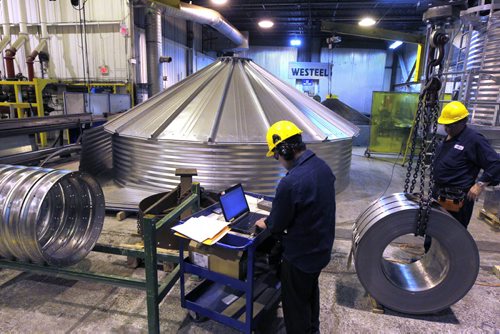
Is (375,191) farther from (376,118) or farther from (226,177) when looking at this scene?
(376,118)

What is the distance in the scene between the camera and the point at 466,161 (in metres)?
2.93

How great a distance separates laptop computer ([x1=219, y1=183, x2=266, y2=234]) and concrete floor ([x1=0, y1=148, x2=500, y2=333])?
2.58 ft

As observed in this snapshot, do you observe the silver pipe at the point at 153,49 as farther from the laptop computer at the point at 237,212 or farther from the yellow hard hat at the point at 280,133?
the yellow hard hat at the point at 280,133

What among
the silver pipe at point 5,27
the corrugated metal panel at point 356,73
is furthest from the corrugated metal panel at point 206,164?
the corrugated metal panel at point 356,73

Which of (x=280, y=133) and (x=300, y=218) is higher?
(x=280, y=133)

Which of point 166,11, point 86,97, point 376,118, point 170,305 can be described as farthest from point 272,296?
point 166,11

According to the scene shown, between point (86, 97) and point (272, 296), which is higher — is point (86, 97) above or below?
above

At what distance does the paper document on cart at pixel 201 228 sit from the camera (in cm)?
205

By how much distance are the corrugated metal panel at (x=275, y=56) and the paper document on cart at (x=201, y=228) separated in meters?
15.5

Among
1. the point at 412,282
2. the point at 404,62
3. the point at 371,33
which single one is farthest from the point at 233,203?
the point at 404,62

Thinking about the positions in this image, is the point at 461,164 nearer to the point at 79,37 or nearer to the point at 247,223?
the point at 247,223

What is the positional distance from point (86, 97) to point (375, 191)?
6437 mm

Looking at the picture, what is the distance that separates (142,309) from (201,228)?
0.96m

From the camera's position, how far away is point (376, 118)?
898cm
